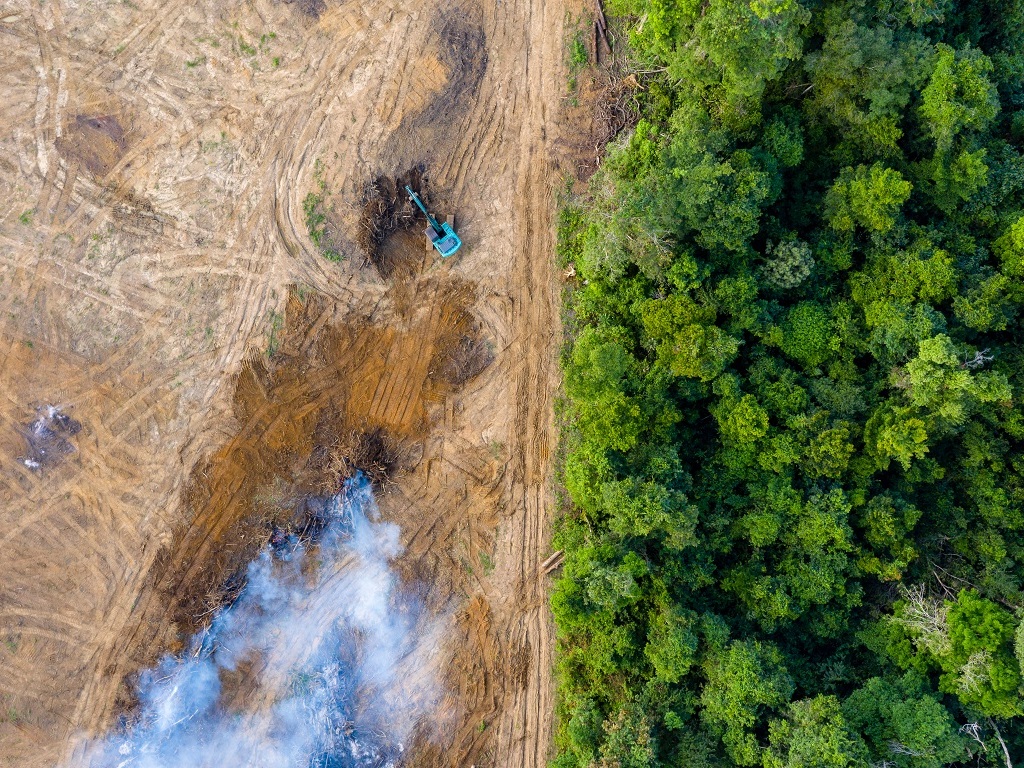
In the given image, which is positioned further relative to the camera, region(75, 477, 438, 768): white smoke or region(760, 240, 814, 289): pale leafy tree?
region(75, 477, 438, 768): white smoke

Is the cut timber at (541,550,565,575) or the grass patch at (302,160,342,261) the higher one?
the grass patch at (302,160,342,261)

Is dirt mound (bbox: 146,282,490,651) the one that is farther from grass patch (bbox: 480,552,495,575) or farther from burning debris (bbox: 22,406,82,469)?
burning debris (bbox: 22,406,82,469)

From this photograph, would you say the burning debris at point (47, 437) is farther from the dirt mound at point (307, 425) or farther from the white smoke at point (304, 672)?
the white smoke at point (304, 672)

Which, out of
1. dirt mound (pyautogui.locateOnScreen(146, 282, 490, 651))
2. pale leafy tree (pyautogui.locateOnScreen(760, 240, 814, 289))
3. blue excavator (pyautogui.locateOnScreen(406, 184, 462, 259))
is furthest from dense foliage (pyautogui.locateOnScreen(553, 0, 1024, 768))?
dirt mound (pyautogui.locateOnScreen(146, 282, 490, 651))

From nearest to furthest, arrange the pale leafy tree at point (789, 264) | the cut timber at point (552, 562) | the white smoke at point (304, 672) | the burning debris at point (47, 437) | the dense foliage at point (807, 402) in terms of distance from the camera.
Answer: the dense foliage at point (807, 402) → the pale leafy tree at point (789, 264) → the white smoke at point (304, 672) → the burning debris at point (47, 437) → the cut timber at point (552, 562)

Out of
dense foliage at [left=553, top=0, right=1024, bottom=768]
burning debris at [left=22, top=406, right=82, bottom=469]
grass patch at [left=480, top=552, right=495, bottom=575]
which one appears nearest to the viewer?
dense foliage at [left=553, top=0, right=1024, bottom=768]

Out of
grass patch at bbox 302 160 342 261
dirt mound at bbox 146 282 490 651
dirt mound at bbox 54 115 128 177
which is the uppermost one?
dirt mound at bbox 54 115 128 177

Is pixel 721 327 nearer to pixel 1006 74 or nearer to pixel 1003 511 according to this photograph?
pixel 1003 511

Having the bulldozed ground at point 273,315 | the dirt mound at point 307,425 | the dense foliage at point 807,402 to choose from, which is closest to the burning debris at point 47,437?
the bulldozed ground at point 273,315
